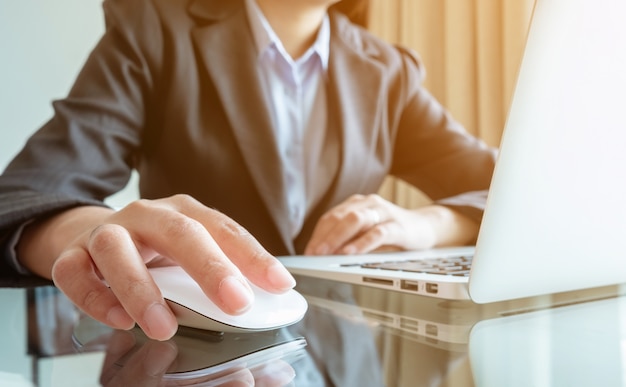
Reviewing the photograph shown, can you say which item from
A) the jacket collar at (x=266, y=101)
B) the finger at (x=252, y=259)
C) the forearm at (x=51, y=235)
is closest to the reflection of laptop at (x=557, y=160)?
the finger at (x=252, y=259)

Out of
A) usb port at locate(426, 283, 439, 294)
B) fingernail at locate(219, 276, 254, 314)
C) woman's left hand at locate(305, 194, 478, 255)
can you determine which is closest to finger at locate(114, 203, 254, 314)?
fingernail at locate(219, 276, 254, 314)

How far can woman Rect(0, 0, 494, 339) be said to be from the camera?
337mm

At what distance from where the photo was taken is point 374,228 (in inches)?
29.5

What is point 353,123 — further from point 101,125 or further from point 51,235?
point 51,235

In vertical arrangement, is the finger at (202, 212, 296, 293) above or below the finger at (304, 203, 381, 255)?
above

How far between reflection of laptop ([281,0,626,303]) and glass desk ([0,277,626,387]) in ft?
0.10

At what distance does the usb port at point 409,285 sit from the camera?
354 mm

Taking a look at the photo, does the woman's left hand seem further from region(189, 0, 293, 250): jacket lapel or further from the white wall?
the white wall

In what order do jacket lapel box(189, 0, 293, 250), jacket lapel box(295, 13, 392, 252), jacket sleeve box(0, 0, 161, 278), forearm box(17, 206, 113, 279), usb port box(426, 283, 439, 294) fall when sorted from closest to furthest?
usb port box(426, 283, 439, 294)
forearm box(17, 206, 113, 279)
jacket sleeve box(0, 0, 161, 278)
jacket lapel box(189, 0, 293, 250)
jacket lapel box(295, 13, 392, 252)

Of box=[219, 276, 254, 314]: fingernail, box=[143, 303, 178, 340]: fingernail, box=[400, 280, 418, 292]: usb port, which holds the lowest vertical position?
box=[400, 280, 418, 292]: usb port

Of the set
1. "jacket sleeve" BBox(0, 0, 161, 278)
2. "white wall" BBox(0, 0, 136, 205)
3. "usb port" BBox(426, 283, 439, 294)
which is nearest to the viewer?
"usb port" BBox(426, 283, 439, 294)

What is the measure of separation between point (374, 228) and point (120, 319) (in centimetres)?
50

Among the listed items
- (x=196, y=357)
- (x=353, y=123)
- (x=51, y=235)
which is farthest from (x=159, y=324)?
(x=353, y=123)

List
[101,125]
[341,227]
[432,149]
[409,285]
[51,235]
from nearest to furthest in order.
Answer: [409,285], [51,235], [341,227], [101,125], [432,149]
